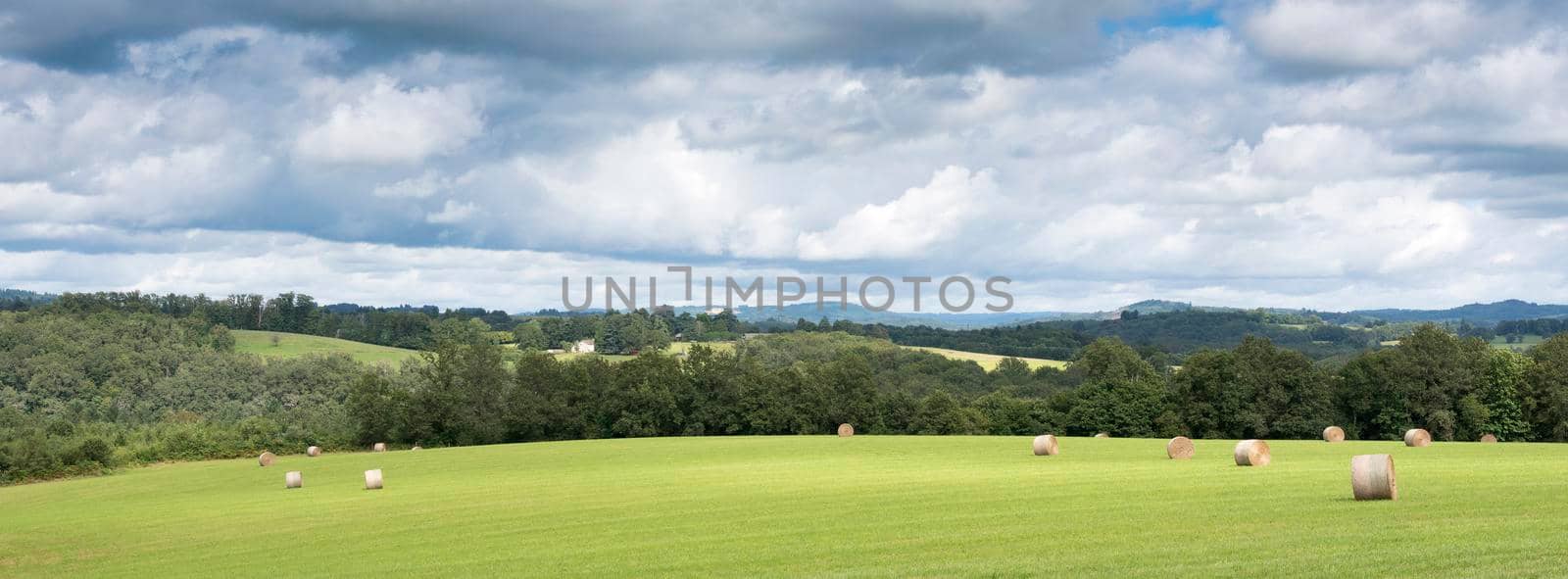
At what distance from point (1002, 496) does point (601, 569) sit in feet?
34.0

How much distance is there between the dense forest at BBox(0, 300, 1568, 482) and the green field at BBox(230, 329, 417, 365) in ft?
108

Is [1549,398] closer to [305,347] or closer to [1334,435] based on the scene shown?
[1334,435]

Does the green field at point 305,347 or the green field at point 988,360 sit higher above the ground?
the green field at point 305,347

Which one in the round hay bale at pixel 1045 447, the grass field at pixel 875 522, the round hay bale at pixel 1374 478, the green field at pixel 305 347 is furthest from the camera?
the green field at pixel 305 347

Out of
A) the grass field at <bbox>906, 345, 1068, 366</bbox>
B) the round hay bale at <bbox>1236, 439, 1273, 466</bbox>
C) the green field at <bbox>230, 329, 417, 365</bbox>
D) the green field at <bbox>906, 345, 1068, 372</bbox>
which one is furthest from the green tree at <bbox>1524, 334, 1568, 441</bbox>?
the green field at <bbox>230, 329, 417, 365</bbox>

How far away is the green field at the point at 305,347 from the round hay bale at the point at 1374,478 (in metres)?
130

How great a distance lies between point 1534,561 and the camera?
1321cm

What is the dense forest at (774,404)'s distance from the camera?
6619 cm

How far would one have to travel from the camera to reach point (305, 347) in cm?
14850

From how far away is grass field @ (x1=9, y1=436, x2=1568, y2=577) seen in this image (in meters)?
15.6

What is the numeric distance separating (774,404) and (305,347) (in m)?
92.0

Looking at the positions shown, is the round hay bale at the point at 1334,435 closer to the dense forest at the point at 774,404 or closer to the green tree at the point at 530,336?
the dense forest at the point at 774,404

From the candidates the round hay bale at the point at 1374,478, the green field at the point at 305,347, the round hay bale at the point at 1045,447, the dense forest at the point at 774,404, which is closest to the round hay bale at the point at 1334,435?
the round hay bale at the point at 1045,447

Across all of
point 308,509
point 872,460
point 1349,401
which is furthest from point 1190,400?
point 308,509
